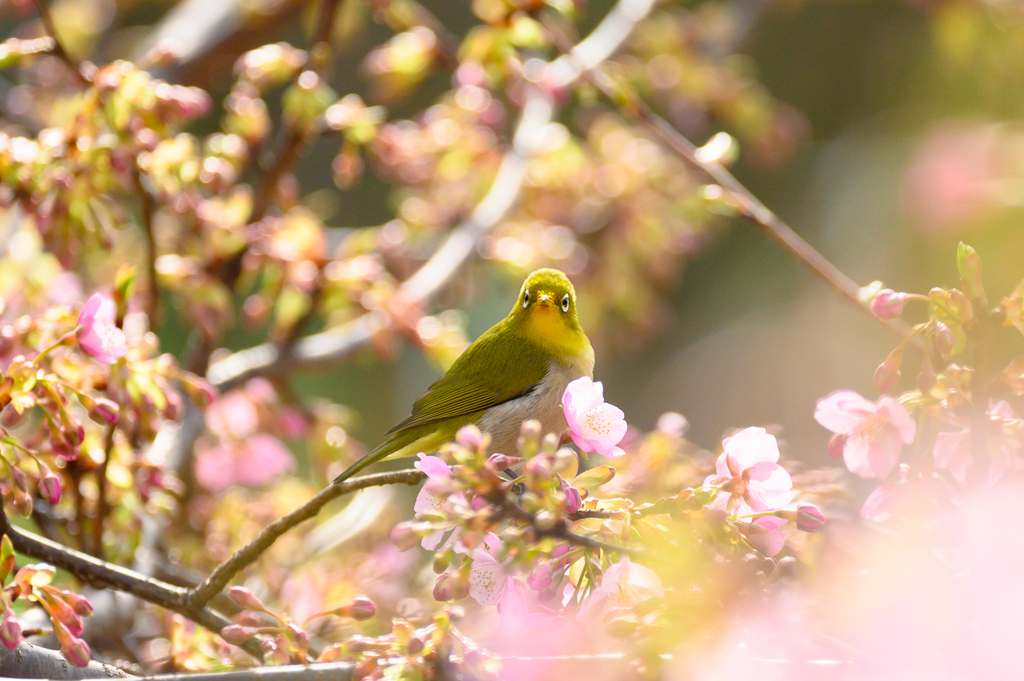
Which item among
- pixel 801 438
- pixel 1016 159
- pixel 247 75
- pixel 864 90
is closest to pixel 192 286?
pixel 247 75

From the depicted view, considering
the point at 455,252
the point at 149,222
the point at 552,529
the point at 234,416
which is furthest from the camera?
the point at 455,252

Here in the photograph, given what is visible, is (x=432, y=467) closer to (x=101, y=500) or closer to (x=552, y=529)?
(x=552, y=529)

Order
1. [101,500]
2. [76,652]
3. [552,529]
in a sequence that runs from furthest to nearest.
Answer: [101,500] → [76,652] → [552,529]

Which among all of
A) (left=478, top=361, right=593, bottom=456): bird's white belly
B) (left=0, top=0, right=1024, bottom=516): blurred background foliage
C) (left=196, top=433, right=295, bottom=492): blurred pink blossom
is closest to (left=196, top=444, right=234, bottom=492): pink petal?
(left=196, top=433, right=295, bottom=492): blurred pink blossom

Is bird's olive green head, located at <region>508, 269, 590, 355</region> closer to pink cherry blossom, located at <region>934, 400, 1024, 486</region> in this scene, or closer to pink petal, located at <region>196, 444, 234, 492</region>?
pink cherry blossom, located at <region>934, 400, 1024, 486</region>

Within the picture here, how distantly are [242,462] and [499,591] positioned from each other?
1.14 m

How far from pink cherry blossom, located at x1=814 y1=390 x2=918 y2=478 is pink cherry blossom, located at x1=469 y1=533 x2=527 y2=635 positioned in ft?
1.26

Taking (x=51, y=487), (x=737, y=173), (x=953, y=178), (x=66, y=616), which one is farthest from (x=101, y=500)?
(x=737, y=173)

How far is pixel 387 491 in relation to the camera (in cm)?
215

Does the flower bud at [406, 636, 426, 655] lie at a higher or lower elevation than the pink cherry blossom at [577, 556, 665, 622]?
lower

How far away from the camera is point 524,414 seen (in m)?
1.32

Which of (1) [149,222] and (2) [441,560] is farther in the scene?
(1) [149,222]

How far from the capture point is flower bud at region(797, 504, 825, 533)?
76 centimetres

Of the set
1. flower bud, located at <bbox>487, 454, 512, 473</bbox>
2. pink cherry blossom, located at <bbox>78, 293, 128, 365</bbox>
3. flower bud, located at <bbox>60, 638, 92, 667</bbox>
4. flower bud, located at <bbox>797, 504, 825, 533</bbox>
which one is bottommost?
flower bud, located at <bbox>60, 638, 92, 667</bbox>
